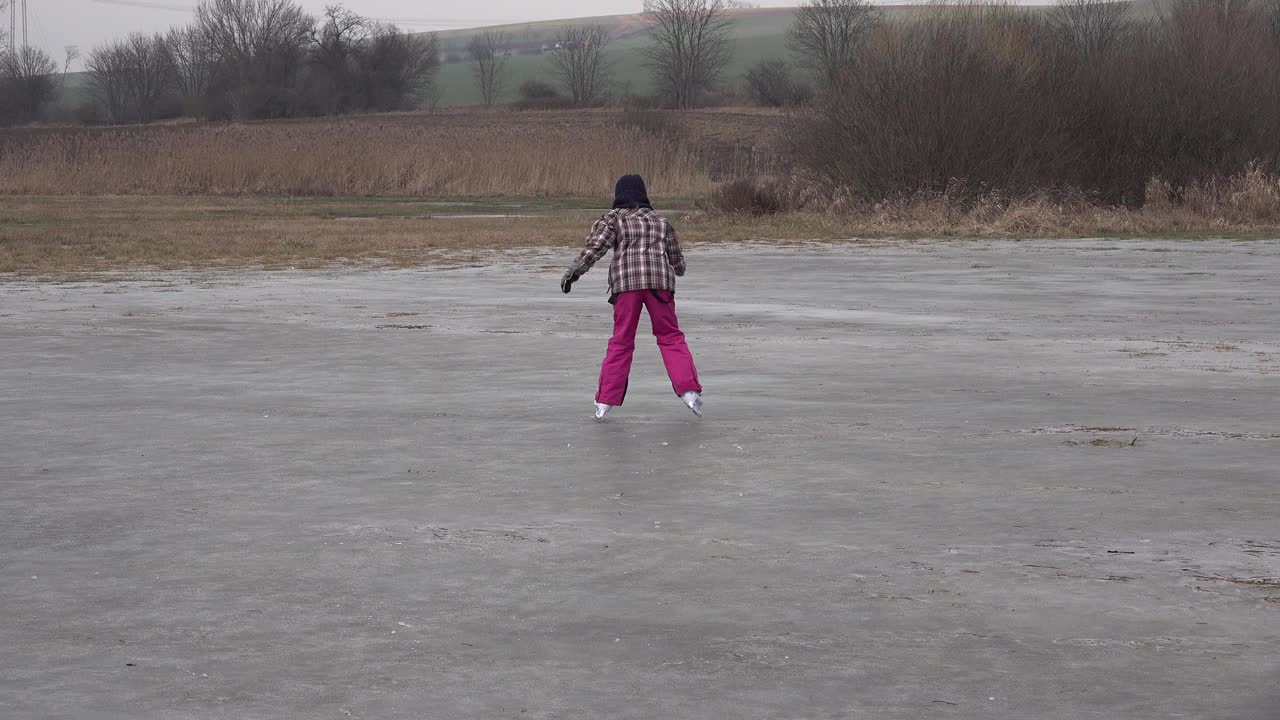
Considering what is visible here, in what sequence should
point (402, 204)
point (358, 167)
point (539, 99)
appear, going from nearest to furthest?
point (402, 204), point (358, 167), point (539, 99)

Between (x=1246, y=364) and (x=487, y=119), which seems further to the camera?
(x=487, y=119)

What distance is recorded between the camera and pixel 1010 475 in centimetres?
885

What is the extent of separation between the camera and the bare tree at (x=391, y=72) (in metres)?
134

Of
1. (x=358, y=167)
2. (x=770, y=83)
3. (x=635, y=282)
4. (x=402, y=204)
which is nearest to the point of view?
(x=635, y=282)

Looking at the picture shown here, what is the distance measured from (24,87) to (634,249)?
14124cm

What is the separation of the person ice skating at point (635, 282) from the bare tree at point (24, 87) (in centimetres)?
13574

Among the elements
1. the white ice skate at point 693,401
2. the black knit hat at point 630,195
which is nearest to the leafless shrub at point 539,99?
the black knit hat at point 630,195

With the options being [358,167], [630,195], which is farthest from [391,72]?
[630,195]

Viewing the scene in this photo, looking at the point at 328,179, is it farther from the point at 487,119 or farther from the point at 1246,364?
the point at 487,119

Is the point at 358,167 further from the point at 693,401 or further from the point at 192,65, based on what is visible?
the point at 192,65

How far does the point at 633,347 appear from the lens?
10.8 meters

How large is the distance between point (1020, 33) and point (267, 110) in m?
93.3

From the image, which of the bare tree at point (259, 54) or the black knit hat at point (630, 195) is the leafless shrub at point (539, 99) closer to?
the bare tree at point (259, 54)

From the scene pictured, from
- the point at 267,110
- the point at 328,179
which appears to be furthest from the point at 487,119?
the point at 328,179
